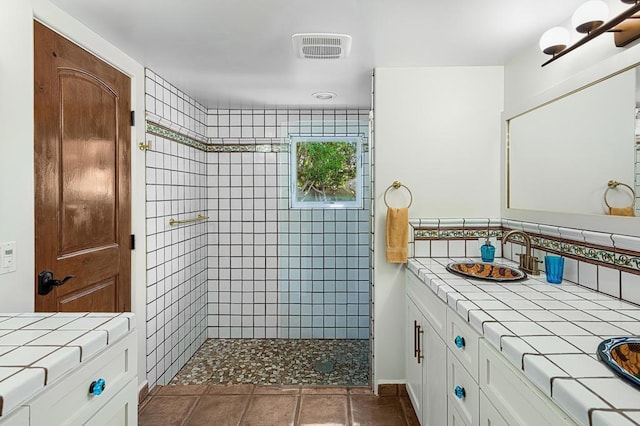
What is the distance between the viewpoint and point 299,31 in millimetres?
1983

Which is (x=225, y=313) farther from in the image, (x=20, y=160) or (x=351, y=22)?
(x=351, y=22)

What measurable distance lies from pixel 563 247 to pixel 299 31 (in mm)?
1692

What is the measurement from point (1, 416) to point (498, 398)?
4.18 feet

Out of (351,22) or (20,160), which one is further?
(351,22)

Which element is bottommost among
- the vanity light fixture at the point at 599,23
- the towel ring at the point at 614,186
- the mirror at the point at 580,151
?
the towel ring at the point at 614,186

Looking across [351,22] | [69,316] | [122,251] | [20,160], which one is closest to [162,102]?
[122,251]

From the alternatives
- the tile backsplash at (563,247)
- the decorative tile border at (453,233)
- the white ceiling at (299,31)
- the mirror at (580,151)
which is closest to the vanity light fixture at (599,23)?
the mirror at (580,151)

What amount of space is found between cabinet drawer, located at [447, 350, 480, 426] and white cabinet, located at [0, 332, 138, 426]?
1.19 m

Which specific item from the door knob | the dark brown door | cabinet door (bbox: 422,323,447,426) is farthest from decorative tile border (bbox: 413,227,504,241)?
the door knob

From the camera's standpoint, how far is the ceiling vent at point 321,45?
6.59 ft

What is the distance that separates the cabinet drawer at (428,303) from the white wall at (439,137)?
0.24 metres

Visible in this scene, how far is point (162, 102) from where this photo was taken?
2.76 m

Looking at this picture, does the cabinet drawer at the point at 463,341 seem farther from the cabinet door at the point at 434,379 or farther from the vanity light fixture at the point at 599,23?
the vanity light fixture at the point at 599,23

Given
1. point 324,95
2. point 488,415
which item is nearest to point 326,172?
point 324,95
